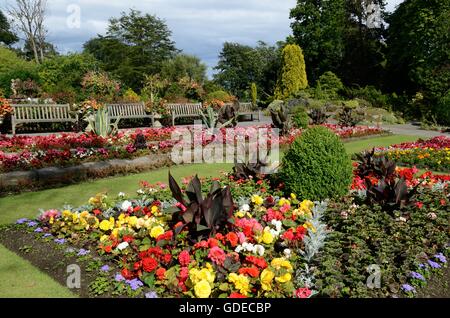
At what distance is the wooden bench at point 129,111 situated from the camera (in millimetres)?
14781

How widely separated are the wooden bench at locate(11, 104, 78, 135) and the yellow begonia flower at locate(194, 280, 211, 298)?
38.0ft

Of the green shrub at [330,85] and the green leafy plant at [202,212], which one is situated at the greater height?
the green shrub at [330,85]

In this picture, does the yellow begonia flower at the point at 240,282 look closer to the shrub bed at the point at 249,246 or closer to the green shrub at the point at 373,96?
the shrub bed at the point at 249,246

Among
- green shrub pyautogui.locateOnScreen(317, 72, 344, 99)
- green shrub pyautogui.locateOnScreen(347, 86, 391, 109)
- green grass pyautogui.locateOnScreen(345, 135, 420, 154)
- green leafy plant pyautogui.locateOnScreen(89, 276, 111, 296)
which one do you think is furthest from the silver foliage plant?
green shrub pyautogui.locateOnScreen(317, 72, 344, 99)

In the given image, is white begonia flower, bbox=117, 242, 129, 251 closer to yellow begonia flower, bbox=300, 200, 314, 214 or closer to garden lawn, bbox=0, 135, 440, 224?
yellow begonia flower, bbox=300, 200, 314, 214

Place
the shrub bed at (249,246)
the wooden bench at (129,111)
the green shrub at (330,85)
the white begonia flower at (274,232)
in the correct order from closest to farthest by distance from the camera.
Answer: the shrub bed at (249,246) < the white begonia flower at (274,232) < the wooden bench at (129,111) < the green shrub at (330,85)

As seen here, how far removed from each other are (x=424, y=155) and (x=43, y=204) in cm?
779

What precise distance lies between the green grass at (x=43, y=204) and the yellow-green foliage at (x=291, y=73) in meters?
16.6

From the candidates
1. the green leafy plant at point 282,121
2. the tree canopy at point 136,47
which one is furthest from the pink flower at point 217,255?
the tree canopy at point 136,47

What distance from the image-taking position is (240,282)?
2.85 meters

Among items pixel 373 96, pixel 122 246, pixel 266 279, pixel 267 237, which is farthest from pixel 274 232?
pixel 373 96

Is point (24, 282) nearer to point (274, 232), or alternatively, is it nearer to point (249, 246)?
point (249, 246)

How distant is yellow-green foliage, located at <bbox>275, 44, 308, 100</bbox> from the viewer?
89.8 feet
